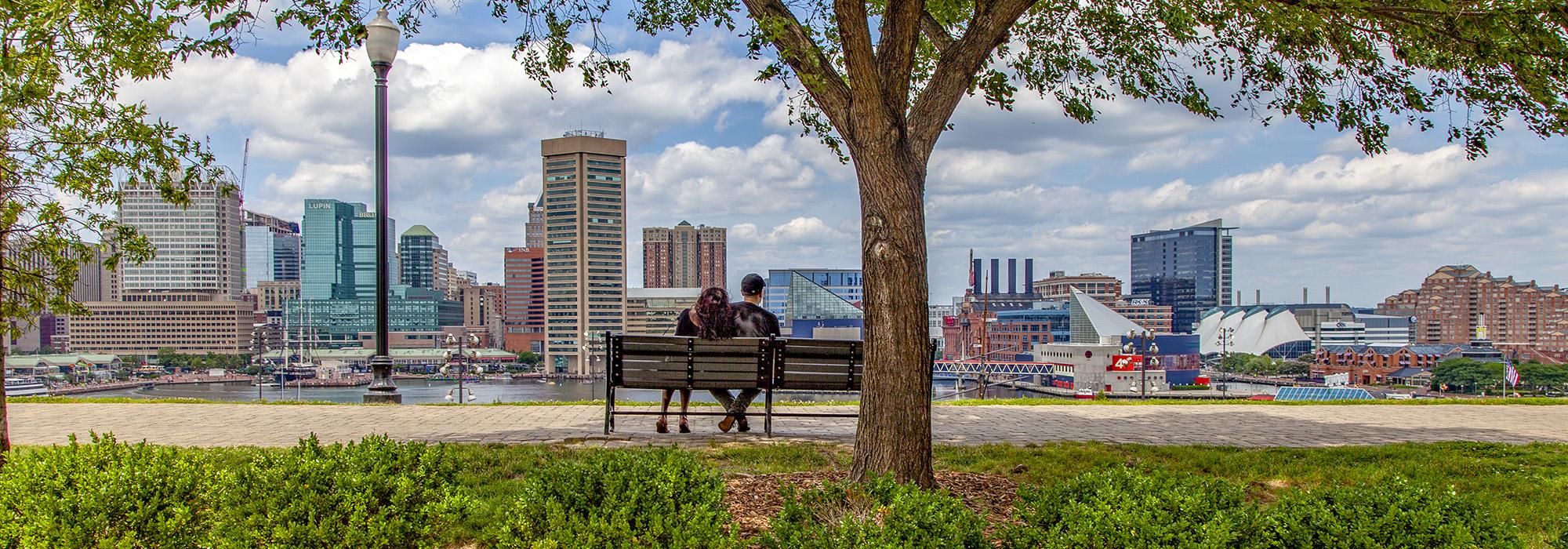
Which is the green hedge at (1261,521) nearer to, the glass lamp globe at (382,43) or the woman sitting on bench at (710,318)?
the woman sitting on bench at (710,318)

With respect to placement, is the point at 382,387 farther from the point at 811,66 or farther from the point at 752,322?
the point at 811,66

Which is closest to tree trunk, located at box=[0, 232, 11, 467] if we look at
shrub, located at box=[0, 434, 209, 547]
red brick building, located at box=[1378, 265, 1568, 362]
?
shrub, located at box=[0, 434, 209, 547]

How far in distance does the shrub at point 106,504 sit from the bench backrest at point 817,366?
3.56 metres

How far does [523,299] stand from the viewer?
150m

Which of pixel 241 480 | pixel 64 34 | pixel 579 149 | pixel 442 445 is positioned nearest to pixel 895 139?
pixel 442 445

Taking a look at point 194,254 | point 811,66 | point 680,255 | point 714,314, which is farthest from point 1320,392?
point 194,254

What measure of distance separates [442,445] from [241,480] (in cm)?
61

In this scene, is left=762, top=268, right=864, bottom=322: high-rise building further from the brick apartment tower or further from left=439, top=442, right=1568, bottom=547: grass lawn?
left=439, top=442, right=1568, bottom=547: grass lawn

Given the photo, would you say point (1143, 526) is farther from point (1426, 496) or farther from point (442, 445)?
point (442, 445)

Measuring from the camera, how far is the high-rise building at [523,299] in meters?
129

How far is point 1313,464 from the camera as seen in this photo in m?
5.29

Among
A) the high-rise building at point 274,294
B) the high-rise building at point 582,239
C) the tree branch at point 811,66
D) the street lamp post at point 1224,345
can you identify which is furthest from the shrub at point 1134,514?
the high-rise building at point 274,294

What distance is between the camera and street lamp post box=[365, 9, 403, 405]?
10.5 metres

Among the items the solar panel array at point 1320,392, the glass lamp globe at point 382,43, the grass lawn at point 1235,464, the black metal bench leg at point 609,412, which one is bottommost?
the solar panel array at point 1320,392
